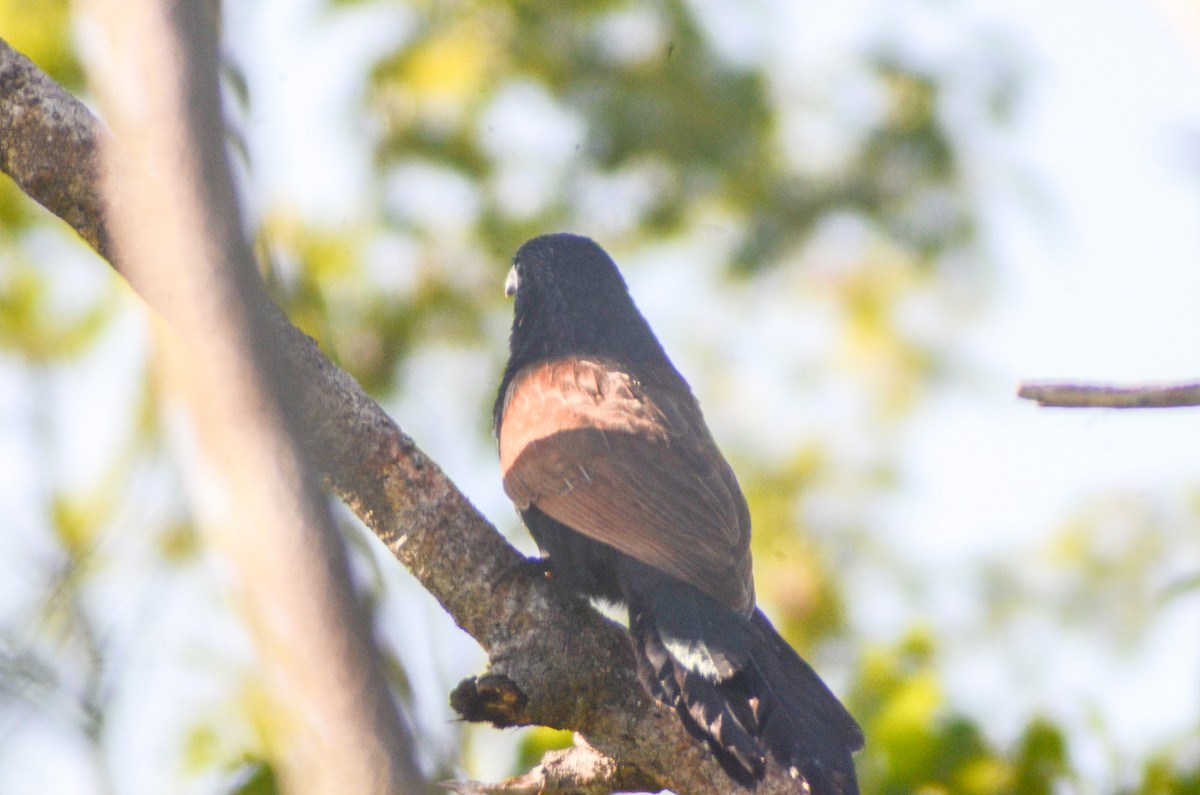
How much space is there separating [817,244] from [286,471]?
6891 mm

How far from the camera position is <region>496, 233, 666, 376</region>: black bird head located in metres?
4.57

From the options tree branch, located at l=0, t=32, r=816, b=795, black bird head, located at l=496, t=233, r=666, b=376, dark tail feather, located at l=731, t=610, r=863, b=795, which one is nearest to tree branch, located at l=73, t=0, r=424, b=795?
tree branch, located at l=0, t=32, r=816, b=795

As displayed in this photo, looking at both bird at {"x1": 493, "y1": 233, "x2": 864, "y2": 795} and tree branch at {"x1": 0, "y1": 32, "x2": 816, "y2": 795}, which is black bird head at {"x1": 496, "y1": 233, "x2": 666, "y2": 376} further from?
tree branch at {"x1": 0, "y1": 32, "x2": 816, "y2": 795}

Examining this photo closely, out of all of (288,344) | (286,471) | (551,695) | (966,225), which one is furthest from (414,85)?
(286,471)

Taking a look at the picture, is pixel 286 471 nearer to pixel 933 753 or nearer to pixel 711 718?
pixel 711 718

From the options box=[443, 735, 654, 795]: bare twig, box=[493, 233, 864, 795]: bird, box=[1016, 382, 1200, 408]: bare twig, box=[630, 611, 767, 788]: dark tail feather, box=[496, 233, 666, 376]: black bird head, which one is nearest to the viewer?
box=[1016, 382, 1200, 408]: bare twig

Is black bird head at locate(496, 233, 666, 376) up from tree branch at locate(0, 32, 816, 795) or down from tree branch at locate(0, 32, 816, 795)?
up

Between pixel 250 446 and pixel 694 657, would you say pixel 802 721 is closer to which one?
pixel 694 657

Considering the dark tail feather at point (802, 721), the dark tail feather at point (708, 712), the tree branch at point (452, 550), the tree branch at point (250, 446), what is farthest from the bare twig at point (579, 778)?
the tree branch at point (250, 446)

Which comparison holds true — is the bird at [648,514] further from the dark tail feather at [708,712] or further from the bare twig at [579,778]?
the bare twig at [579,778]

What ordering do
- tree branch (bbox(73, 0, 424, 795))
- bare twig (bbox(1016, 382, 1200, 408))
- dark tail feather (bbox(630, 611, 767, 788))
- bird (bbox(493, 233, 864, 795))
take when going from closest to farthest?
tree branch (bbox(73, 0, 424, 795))
bare twig (bbox(1016, 382, 1200, 408))
dark tail feather (bbox(630, 611, 767, 788))
bird (bbox(493, 233, 864, 795))

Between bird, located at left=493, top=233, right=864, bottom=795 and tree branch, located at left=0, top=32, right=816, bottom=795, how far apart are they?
0.39 ft

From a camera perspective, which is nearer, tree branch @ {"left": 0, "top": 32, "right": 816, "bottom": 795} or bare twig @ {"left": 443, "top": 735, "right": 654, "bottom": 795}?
tree branch @ {"left": 0, "top": 32, "right": 816, "bottom": 795}

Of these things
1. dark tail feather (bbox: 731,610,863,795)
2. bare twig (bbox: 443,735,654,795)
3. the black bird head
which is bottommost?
bare twig (bbox: 443,735,654,795)
